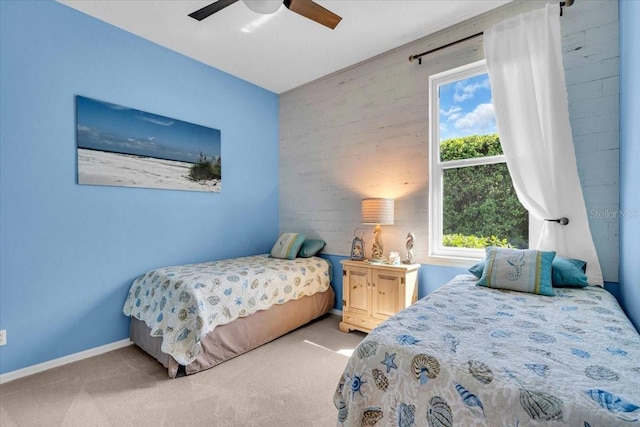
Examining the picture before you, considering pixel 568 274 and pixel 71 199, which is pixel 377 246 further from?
pixel 71 199

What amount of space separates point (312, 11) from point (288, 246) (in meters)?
2.37

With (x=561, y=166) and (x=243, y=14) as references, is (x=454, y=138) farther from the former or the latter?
(x=243, y=14)

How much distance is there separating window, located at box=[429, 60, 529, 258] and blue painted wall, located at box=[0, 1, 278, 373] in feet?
8.14

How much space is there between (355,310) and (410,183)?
4.60ft

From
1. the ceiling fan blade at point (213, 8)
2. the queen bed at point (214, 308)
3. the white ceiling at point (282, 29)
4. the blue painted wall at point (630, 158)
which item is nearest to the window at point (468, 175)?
the white ceiling at point (282, 29)

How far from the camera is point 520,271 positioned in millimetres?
1958

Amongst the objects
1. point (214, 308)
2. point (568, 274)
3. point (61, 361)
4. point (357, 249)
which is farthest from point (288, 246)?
point (568, 274)

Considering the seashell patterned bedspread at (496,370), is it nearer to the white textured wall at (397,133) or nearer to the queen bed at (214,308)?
the white textured wall at (397,133)

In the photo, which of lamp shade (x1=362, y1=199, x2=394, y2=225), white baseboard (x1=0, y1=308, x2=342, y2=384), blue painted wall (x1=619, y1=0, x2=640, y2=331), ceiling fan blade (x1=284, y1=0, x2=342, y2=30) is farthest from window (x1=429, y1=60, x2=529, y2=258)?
white baseboard (x1=0, y1=308, x2=342, y2=384)

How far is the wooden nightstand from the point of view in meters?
2.79

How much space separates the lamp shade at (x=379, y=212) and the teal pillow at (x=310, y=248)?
0.87m

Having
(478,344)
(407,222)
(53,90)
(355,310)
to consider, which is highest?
(53,90)

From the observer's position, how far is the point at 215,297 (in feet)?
8.07

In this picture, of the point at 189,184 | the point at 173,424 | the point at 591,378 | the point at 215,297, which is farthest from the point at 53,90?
the point at 591,378
